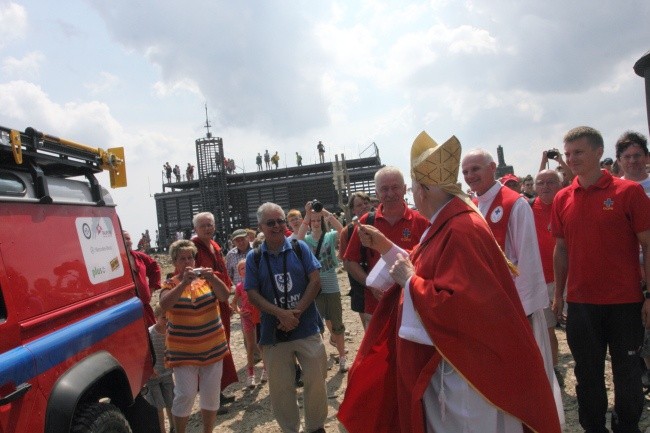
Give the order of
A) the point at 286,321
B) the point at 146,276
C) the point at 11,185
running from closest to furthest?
1. the point at 11,185
2. the point at 286,321
3. the point at 146,276

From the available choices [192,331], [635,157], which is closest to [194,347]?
[192,331]

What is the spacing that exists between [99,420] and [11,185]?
4.31 feet

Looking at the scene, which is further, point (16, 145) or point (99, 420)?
point (99, 420)

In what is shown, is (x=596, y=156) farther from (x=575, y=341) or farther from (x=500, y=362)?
(x=500, y=362)

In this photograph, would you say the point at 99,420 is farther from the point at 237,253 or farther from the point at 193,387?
the point at 237,253

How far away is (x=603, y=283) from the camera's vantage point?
11.7ft

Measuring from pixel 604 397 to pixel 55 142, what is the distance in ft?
13.2

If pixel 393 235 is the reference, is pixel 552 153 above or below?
above

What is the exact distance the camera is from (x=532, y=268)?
3484 mm

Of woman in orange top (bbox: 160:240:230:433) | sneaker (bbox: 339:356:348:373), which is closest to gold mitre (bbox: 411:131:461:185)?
woman in orange top (bbox: 160:240:230:433)

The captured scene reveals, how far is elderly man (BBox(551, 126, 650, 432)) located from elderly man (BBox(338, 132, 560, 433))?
162cm

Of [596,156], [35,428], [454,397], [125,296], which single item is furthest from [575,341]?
[35,428]

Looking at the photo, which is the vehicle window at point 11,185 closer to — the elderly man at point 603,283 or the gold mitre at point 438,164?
the gold mitre at point 438,164

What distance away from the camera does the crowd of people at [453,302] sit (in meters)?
2.24
